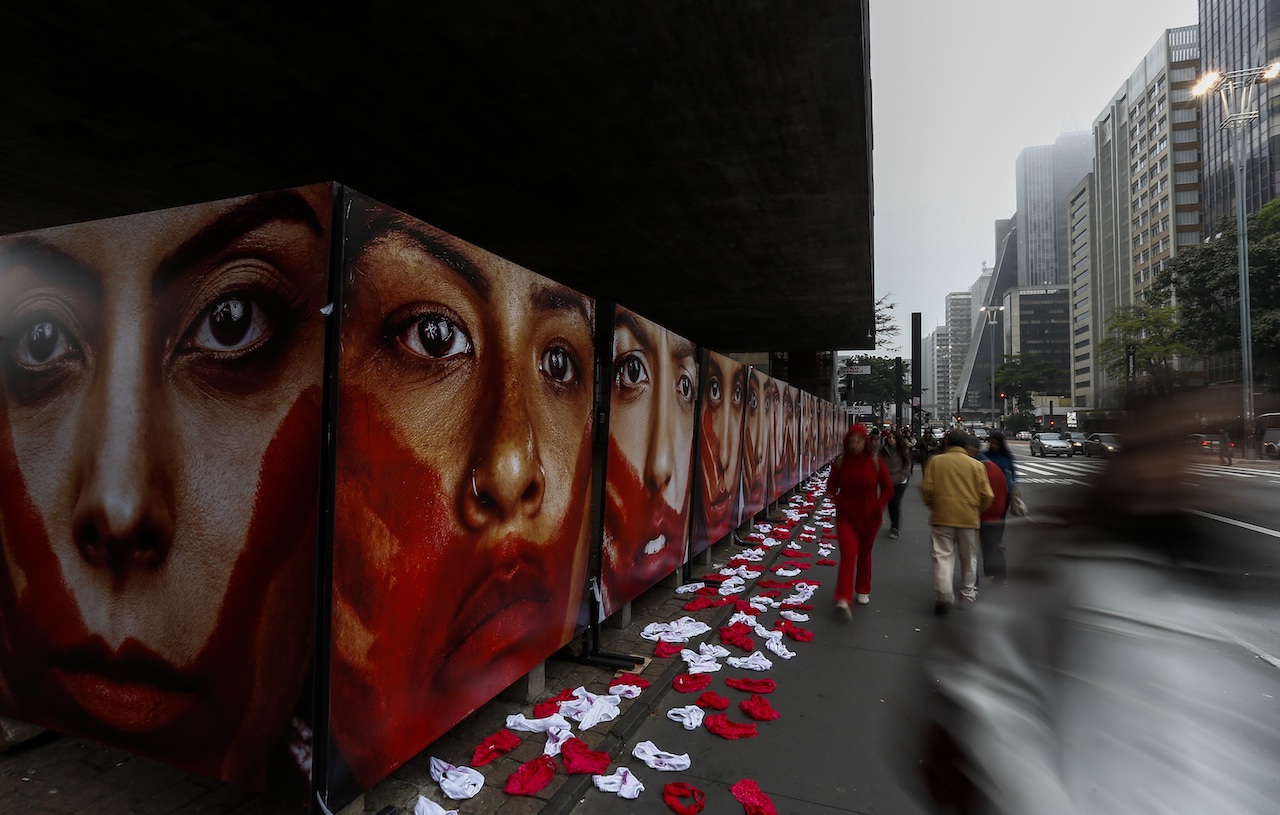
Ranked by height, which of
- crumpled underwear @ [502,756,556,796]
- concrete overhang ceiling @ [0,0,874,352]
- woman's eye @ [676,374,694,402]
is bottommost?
crumpled underwear @ [502,756,556,796]

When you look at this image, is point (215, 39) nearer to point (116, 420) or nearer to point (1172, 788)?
point (116, 420)

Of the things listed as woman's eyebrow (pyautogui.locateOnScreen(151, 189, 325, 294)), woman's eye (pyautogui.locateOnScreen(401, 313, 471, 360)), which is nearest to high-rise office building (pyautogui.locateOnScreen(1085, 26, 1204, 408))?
woman's eye (pyautogui.locateOnScreen(401, 313, 471, 360))

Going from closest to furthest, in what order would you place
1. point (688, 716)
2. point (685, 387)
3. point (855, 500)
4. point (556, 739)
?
1. point (556, 739)
2. point (688, 716)
3. point (855, 500)
4. point (685, 387)

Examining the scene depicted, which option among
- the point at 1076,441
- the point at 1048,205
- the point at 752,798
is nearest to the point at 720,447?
the point at 752,798

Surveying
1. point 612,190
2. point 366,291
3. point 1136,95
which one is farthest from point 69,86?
point 1136,95

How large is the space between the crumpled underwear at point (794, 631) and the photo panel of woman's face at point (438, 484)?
7.33ft

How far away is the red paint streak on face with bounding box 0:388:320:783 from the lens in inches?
89.7

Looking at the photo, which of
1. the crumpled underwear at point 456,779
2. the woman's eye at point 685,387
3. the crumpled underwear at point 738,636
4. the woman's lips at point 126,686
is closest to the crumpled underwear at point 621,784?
the crumpled underwear at point 456,779

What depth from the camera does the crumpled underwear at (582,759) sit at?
9.82ft

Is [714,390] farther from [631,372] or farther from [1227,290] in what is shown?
[1227,290]

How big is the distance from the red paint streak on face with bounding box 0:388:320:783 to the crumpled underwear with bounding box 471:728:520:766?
1.05 m

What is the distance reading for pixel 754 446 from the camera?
30.8 ft

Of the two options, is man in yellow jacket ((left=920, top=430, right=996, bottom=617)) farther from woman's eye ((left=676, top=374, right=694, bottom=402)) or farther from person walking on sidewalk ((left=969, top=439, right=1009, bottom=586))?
woman's eye ((left=676, top=374, right=694, bottom=402))

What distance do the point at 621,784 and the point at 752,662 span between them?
1817 mm
